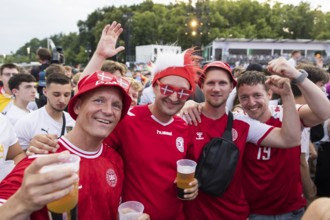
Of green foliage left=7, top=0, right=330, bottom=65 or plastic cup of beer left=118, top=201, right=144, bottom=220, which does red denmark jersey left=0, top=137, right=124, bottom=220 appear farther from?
green foliage left=7, top=0, right=330, bottom=65

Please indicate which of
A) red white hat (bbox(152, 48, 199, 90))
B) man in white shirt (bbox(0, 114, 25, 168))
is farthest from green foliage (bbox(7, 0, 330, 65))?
man in white shirt (bbox(0, 114, 25, 168))

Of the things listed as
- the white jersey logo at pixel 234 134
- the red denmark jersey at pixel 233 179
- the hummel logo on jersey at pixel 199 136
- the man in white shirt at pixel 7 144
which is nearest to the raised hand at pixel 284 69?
the red denmark jersey at pixel 233 179

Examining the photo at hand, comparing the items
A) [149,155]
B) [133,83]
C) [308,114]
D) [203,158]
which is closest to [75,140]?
[149,155]

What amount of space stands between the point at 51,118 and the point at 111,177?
236 centimetres

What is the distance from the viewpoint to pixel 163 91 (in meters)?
2.63

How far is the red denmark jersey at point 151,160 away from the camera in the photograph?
7.90ft

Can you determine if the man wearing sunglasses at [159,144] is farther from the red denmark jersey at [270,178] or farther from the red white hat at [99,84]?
the red denmark jersey at [270,178]

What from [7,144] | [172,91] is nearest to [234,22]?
[172,91]

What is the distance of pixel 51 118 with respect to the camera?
4070 mm

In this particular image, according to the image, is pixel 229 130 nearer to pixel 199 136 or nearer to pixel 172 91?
pixel 199 136

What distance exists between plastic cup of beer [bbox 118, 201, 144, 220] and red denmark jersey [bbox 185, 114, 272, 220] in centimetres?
93

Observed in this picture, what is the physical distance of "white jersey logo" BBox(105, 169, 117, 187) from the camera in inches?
81.6

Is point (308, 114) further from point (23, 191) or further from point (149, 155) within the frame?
point (23, 191)

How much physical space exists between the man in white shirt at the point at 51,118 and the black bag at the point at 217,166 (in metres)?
2.16
